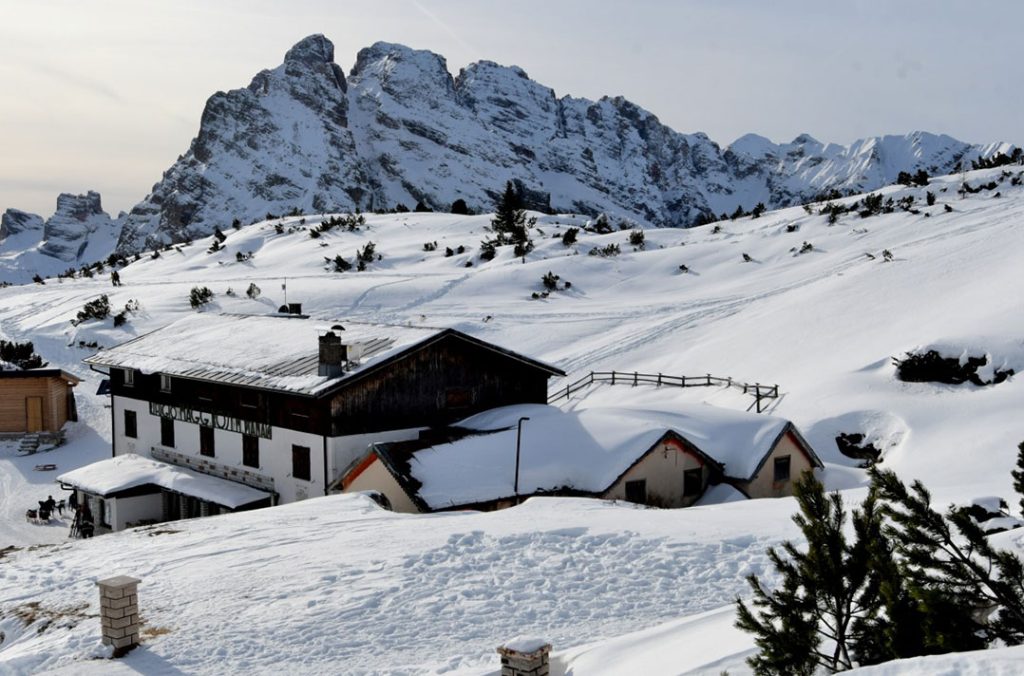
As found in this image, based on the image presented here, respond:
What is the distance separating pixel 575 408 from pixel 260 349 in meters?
11.6

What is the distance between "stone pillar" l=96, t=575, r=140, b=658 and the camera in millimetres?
12047

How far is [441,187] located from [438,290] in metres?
117

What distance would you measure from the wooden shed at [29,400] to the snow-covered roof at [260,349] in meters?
5.95

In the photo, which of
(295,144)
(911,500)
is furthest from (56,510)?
(295,144)

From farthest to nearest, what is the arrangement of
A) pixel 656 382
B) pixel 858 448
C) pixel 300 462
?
pixel 656 382
pixel 858 448
pixel 300 462

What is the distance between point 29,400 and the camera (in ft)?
123

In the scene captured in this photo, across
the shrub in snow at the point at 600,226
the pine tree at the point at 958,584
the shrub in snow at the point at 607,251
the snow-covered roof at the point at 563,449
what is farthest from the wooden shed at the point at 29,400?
the shrub in snow at the point at 600,226

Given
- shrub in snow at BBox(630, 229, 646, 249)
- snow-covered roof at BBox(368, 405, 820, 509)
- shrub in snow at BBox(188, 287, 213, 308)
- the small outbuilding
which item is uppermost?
shrub in snow at BBox(630, 229, 646, 249)

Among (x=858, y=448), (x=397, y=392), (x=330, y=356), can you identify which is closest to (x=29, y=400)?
(x=330, y=356)

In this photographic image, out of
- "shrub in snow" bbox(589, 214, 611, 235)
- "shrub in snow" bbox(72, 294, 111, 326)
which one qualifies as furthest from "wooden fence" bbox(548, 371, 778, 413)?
"shrub in snow" bbox(589, 214, 611, 235)

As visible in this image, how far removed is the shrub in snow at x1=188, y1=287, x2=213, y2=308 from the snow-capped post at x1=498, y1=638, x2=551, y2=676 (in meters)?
46.7

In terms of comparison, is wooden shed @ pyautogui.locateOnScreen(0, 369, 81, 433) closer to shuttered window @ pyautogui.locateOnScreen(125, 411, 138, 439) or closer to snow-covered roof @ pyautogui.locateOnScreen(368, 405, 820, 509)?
shuttered window @ pyautogui.locateOnScreen(125, 411, 138, 439)

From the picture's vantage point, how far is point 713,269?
5303 cm

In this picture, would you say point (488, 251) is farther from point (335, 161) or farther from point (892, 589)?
point (335, 161)
